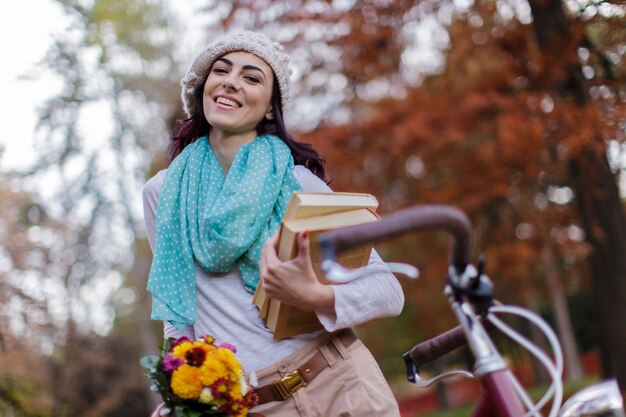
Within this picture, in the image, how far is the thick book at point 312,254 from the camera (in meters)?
1.82

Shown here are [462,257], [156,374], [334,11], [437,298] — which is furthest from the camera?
[437,298]

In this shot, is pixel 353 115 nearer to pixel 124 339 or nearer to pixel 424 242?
pixel 424 242

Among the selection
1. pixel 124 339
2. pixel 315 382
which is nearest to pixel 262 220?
pixel 315 382

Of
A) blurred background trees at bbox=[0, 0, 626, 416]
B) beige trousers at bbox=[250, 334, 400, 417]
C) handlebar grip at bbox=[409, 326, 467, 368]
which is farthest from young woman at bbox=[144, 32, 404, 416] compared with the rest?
blurred background trees at bbox=[0, 0, 626, 416]

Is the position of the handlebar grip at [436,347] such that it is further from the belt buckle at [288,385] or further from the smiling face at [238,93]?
the smiling face at [238,93]

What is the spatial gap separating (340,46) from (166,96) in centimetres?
824

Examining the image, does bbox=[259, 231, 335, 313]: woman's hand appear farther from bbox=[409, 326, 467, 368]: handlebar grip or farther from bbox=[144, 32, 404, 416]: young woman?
bbox=[409, 326, 467, 368]: handlebar grip

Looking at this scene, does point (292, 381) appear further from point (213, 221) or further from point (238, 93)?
point (238, 93)

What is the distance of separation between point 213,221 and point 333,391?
1.86 feet

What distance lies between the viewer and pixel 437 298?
61.8ft

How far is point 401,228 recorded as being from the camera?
132 cm

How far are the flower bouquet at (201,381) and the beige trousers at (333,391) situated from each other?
0.41ft

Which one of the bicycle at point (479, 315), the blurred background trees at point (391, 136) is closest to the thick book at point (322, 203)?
the bicycle at point (479, 315)

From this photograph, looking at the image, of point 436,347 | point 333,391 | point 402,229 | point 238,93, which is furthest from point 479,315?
point 238,93
